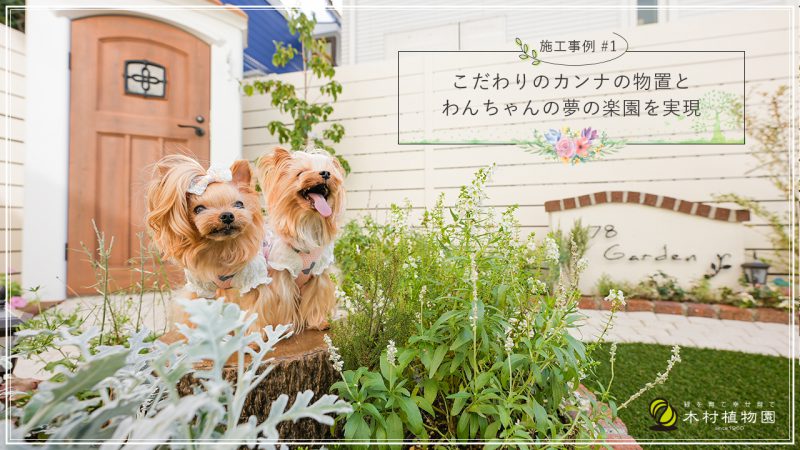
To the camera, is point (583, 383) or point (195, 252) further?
point (583, 383)

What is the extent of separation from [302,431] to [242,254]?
1.78 ft

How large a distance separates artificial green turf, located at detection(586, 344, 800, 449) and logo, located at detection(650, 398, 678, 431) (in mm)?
25

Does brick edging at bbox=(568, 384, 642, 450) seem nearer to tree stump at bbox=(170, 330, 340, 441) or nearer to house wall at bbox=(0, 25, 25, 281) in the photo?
tree stump at bbox=(170, 330, 340, 441)

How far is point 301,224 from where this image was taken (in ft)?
3.87

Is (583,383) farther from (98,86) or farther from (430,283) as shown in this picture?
(98,86)

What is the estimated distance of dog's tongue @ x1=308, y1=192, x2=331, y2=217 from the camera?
112 centimetres

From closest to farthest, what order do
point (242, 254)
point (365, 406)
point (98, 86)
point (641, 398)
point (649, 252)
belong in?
point (365, 406), point (242, 254), point (641, 398), point (649, 252), point (98, 86)

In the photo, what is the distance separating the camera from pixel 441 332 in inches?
39.0

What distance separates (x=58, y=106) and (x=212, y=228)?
7.02 feet

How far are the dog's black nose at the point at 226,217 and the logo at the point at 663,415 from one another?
A: 1.39 meters

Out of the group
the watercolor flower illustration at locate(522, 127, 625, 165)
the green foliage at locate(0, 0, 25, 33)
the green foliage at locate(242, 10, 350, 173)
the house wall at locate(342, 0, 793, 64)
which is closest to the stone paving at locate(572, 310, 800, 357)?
the watercolor flower illustration at locate(522, 127, 625, 165)

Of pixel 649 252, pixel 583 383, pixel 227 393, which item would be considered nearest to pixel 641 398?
pixel 583 383

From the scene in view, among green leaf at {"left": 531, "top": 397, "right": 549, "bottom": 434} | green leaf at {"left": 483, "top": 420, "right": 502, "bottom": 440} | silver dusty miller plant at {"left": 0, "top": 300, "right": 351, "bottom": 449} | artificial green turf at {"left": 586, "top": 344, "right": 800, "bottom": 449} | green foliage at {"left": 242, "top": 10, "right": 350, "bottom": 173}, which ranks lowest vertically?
artificial green turf at {"left": 586, "top": 344, "right": 800, "bottom": 449}

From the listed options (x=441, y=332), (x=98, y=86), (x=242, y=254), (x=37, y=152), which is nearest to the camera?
(x=441, y=332)
